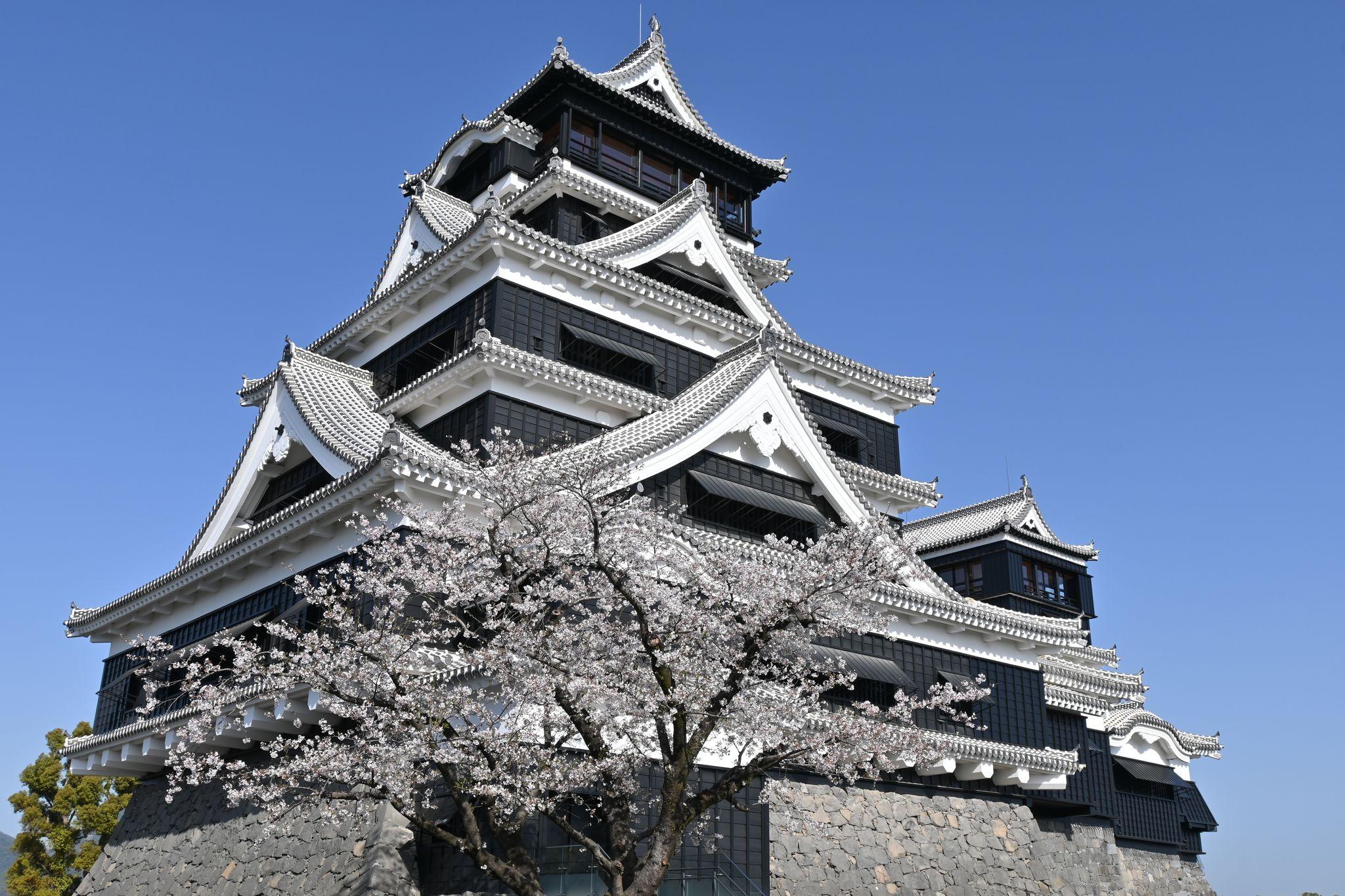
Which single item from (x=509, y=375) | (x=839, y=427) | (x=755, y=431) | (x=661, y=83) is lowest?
(x=755, y=431)

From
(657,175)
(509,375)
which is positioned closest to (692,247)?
(657,175)

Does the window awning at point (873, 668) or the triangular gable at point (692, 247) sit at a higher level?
the triangular gable at point (692, 247)

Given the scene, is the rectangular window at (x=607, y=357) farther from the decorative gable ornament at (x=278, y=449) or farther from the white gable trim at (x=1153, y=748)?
the white gable trim at (x=1153, y=748)

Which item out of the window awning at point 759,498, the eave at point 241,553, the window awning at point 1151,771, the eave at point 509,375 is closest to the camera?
the eave at point 241,553

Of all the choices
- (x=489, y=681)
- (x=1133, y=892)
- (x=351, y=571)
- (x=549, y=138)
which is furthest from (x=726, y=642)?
(x=1133, y=892)

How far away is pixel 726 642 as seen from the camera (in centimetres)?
1405

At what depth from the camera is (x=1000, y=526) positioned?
37.8m

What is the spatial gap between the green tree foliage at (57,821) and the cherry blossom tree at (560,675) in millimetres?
19289

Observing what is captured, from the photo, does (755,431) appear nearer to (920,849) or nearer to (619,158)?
(920,849)

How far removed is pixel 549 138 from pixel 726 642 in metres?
18.3

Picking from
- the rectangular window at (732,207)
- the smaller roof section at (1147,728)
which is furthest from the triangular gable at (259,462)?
the smaller roof section at (1147,728)

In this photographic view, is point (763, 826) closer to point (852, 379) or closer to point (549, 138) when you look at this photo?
point (852, 379)

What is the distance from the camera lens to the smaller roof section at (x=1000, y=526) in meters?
38.3

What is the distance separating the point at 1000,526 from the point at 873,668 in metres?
18.0
